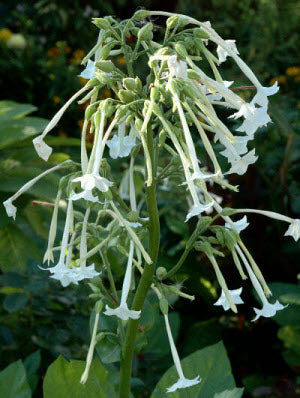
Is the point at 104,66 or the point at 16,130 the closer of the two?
the point at 104,66

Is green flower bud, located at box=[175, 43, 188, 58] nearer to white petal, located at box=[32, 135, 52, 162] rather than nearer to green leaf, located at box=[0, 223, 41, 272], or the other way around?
white petal, located at box=[32, 135, 52, 162]

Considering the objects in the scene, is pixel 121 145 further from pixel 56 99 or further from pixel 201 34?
pixel 56 99

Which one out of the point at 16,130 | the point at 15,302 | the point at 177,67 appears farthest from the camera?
the point at 16,130

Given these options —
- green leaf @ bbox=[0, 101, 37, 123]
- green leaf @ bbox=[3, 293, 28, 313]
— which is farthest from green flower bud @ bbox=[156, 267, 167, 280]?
green leaf @ bbox=[0, 101, 37, 123]

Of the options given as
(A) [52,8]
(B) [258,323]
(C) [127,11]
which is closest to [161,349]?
(B) [258,323]

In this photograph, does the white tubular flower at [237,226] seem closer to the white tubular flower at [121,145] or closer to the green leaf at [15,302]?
the white tubular flower at [121,145]

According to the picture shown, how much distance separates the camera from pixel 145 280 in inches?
36.2

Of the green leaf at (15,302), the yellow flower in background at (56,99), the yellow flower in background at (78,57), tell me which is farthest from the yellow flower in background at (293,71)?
the green leaf at (15,302)

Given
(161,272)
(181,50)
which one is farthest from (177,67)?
(161,272)

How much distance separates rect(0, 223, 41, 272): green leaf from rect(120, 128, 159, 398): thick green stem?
2.98 feet

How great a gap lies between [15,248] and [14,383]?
2.61 ft

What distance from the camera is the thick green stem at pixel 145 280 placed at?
0.88 m

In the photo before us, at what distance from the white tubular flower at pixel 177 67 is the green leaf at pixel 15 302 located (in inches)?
35.1

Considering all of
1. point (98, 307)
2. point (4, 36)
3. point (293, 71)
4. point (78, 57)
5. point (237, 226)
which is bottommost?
point (293, 71)
